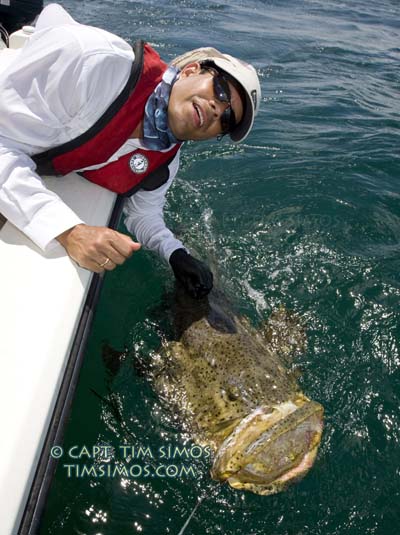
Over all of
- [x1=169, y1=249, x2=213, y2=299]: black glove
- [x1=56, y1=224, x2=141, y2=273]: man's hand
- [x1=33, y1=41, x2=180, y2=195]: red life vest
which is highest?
[x1=33, y1=41, x2=180, y2=195]: red life vest

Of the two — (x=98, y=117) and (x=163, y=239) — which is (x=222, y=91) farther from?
(x=163, y=239)

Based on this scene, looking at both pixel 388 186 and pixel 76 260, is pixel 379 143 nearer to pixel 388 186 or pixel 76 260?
pixel 388 186

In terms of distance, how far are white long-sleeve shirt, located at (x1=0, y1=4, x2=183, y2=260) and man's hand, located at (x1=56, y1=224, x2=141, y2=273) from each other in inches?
2.9

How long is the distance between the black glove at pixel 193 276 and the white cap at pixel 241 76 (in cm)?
97

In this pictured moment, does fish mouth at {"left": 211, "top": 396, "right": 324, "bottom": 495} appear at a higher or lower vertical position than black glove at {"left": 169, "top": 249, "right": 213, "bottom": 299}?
lower

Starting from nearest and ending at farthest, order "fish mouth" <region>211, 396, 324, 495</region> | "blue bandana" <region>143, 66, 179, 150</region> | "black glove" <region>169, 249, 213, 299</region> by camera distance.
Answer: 1. "fish mouth" <region>211, 396, 324, 495</region>
2. "blue bandana" <region>143, 66, 179, 150</region>
3. "black glove" <region>169, 249, 213, 299</region>

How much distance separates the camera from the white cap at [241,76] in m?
2.71

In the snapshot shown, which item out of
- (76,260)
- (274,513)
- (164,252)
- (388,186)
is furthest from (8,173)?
(388,186)

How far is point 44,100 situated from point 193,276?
5.18 feet

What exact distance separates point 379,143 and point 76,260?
5.61m

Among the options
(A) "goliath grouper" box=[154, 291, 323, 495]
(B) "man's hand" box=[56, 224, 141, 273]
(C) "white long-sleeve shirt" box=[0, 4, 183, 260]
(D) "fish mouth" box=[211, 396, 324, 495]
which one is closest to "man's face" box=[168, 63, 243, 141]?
(C) "white long-sleeve shirt" box=[0, 4, 183, 260]

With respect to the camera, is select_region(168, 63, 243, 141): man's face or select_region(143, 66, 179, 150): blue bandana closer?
select_region(168, 63, 243, 141): man's face

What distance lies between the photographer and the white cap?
2711mm

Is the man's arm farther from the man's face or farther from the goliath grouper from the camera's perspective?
the man's face
